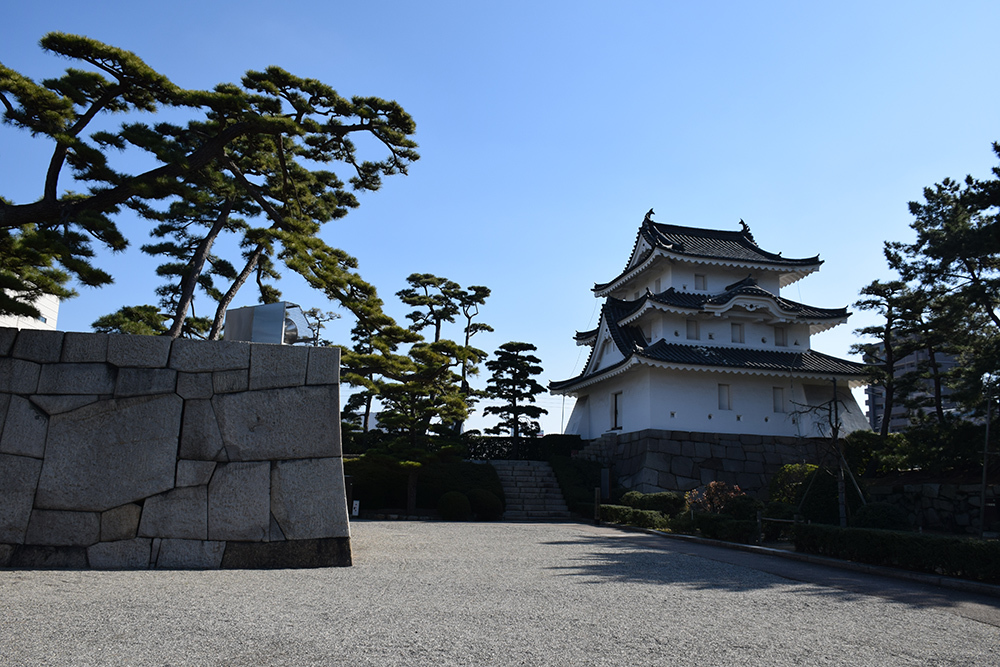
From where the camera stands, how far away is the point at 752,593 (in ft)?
22.3

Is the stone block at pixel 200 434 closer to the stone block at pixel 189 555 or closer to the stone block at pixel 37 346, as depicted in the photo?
the stone block at pixel 189 555

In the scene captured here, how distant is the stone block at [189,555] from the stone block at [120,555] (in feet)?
0.59

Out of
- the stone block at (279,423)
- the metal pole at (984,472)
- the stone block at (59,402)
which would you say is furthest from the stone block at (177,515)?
the metal pole at (984,472)

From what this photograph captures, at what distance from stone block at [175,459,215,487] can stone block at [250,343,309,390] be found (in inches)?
42.4

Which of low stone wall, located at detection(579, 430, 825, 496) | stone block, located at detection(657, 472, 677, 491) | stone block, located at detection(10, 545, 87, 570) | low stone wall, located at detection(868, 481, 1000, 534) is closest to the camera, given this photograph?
stone block, located at detection(10, 545, 87, 570)

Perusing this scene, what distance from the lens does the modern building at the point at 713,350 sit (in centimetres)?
2331

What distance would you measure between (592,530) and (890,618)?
394 inches

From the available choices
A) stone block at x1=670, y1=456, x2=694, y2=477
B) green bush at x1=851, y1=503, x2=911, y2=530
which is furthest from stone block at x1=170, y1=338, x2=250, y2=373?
stone block at x1=670, y1=456, x2=694, y2=477

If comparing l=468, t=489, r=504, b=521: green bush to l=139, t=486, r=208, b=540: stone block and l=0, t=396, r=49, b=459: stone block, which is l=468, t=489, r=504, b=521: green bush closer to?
l=139, t=486, r=208, b=540: stone block

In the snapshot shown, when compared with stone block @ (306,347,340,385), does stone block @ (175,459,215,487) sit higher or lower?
lower

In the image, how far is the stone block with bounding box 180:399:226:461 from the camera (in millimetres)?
7746

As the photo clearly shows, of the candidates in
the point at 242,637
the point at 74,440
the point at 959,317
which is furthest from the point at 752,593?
the point at 959,317

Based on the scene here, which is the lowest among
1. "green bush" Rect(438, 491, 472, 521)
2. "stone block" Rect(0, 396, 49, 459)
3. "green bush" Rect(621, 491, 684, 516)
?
"green bush" Rect(438, 491, 472, 521)

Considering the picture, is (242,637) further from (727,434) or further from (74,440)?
(727,434)
